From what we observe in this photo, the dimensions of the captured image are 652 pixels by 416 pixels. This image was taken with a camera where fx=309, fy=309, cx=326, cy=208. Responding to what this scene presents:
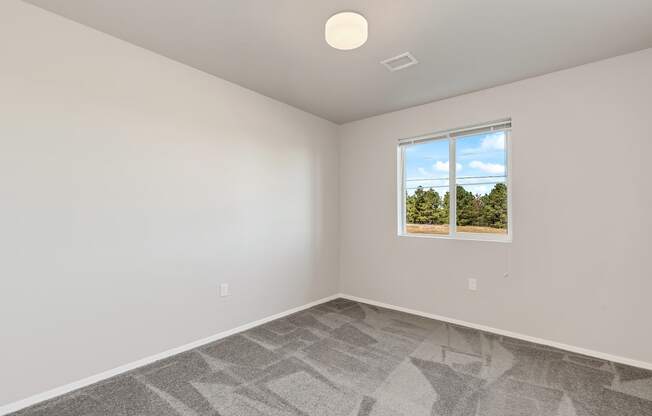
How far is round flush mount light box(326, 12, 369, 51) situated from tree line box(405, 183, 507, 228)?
2216mm

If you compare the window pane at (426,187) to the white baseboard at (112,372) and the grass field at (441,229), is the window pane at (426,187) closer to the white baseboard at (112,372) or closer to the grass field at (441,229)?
the grass field at (441,229)

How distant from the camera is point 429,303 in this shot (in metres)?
3.55

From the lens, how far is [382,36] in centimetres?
226

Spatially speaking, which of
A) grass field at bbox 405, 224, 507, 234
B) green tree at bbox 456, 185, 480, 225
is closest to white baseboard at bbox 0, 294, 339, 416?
grass field at bbox 405, 224, 507, 234

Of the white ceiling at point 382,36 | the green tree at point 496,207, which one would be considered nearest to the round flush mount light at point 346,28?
the white ceiling at point 382,36

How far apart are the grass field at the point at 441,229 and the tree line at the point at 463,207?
0.12 ft

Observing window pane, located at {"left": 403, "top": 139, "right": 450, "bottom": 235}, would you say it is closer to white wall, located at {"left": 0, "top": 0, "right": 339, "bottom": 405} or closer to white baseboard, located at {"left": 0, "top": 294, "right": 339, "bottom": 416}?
white wall, located at {"left": 0, "top": 0, "right": 339, "bottom": 405}

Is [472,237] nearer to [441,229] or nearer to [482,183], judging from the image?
[441,229]

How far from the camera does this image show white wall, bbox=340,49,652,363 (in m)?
2.46

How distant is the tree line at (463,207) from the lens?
3.19 meters

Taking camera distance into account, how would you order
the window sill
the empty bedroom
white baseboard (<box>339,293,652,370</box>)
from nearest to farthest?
the empty bedroom < white baseboard (<box>339,293,652,370</box>) < the window sill

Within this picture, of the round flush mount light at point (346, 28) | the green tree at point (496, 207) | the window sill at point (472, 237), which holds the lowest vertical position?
the window sill at point (472, 237)

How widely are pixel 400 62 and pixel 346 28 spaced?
0.97 meters

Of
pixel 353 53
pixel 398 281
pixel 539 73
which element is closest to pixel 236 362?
pixel 398 281
